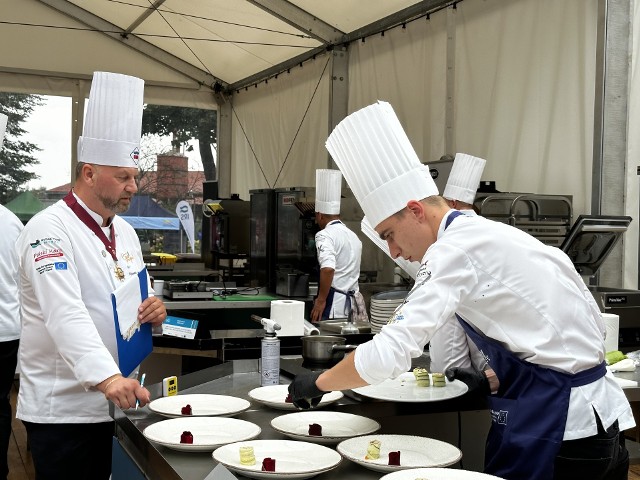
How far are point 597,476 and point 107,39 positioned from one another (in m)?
9.85

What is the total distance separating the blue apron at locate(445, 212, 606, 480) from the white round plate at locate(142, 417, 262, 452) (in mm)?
610

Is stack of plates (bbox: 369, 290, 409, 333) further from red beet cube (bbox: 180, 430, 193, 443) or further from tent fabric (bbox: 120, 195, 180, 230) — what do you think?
tent fabric (bbox: 120, 195, 180, 230)

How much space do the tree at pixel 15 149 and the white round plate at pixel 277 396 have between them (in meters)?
8.98

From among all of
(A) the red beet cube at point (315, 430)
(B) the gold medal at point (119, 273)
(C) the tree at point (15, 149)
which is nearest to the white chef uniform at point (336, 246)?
(B) the gold medal at point (119, 273)

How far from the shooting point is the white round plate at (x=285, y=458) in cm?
158

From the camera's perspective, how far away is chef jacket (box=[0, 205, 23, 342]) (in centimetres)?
354

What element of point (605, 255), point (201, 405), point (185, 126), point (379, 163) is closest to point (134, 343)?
point (201, 405)

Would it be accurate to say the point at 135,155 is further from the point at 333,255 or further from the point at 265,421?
the point at 333,255

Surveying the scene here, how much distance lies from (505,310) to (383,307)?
Answer: 5.25 ft

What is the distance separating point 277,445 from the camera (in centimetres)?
178

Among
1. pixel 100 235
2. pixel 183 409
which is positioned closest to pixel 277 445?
pixel 183 409

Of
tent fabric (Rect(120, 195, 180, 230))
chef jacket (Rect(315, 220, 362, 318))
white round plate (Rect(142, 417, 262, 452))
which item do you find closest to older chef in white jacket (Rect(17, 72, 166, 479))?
white round plate (Rect(142, 417, 262, 452))

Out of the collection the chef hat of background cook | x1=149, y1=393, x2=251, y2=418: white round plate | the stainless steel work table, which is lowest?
the stainless steel work table

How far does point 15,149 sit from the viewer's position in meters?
10.4
